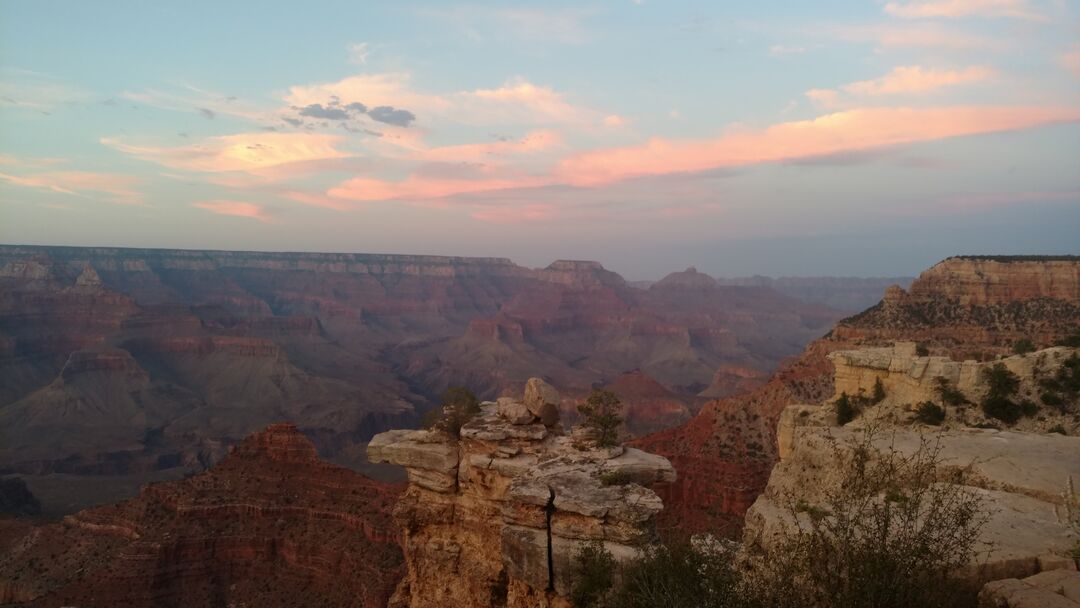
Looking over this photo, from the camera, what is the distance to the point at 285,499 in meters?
36.9

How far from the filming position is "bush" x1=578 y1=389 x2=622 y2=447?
1619 cm

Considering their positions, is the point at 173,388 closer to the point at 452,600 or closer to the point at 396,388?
the point at 396,388

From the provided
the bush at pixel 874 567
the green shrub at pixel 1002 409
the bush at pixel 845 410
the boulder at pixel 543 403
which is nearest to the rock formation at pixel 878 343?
the bush at pixel 845 410

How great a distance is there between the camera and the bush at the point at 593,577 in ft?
38.1

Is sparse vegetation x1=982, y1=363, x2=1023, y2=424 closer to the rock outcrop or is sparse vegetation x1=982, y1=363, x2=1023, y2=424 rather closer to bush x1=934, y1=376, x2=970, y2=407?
bush x1=934, y1=376, x2=970, y2=407

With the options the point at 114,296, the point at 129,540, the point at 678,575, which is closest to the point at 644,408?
the point at 129,540

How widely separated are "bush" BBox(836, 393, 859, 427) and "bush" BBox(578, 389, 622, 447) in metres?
17.5

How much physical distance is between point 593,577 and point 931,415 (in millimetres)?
19708

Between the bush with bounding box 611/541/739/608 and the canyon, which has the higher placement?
the bush with bounding box 611/541/739/608

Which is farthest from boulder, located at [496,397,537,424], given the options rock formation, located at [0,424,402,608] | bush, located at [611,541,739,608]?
rock formation, located at [0,424,402,608]

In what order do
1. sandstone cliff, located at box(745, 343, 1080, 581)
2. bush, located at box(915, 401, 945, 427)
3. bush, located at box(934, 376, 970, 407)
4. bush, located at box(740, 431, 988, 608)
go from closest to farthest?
bush, located at box(740, 431, 988, 608) < sandstone cliff, located at box(745, 343, 1080, 581) < bush, located at box(915, 401, 945, 427) < bush, located at box(934, 376, 970, 407)

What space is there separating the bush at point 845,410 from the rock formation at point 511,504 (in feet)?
59.3

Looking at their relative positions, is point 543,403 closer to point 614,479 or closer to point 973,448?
point 614,479

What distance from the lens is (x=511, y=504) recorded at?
44.8 feet
